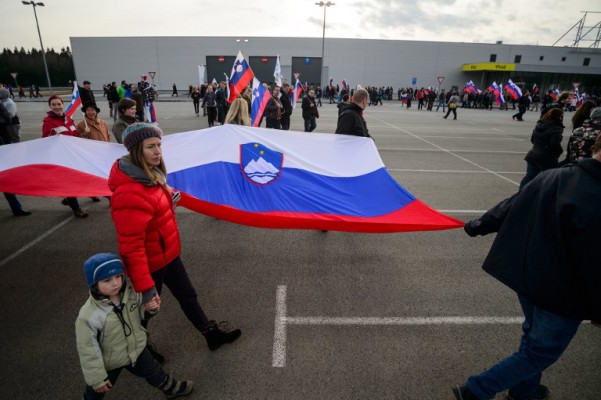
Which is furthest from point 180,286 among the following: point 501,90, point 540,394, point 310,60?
point 310,60

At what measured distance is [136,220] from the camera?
2.15 m

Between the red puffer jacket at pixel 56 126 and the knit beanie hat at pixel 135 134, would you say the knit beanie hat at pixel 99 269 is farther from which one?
the red puffer jacket at pixel 56 126

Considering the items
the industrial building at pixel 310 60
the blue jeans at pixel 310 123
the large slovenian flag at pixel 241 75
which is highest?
the industrial building at pixel 310 60

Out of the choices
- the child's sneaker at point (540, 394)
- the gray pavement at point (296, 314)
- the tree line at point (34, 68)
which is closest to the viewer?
the child's sneaker at point (540, 394)

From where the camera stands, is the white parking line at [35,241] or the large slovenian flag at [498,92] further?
the large slovenian flag at [498,92]

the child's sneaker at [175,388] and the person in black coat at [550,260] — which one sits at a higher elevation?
the person in black coat at [550,260]

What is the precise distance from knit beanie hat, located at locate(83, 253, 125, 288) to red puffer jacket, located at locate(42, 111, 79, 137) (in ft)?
13.7

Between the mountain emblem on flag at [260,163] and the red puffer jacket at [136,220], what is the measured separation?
1639mm

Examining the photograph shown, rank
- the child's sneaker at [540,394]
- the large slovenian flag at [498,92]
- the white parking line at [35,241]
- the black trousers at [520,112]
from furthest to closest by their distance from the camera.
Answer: the large slovenian flag at [498,92]
the black trousers at [520,112]
the white parking line at [35,241]
the child's sneaker at [540,394]

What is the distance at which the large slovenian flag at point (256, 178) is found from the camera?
3699mm

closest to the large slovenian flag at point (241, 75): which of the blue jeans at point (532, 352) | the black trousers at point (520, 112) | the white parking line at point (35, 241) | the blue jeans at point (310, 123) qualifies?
the blue jeans at point (310, 123)

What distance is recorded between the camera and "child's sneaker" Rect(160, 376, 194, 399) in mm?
2452

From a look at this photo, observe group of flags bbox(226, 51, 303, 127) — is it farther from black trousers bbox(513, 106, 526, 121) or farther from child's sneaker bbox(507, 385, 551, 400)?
black trousers bbox(513, 106, 526, 121)

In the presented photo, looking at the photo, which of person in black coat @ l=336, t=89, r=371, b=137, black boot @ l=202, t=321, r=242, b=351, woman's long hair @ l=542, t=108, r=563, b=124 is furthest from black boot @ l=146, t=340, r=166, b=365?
woman's long hair @ l=542, t=108, r=563, b=124
